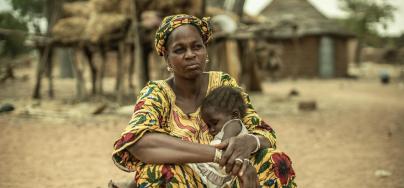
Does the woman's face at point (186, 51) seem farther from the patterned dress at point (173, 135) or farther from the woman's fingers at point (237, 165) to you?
the woman's fingers at point (237, 165)

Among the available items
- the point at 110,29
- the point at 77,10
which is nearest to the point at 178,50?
the point at 110,29

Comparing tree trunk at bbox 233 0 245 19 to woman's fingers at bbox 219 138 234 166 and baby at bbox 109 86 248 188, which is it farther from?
woman's fingers at bbox 219 138 234 166

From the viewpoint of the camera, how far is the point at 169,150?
2.21 m

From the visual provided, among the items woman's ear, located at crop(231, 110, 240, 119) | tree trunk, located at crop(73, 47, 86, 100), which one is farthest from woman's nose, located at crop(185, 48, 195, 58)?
tree trunk, located at crop(73, 47, 86, 100)

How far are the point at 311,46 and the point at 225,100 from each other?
2232cm

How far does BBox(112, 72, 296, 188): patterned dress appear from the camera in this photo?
224 cm

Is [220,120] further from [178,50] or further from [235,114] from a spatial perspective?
[178,50]

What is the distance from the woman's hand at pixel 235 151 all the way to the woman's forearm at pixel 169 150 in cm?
7

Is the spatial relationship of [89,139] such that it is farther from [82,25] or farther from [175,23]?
[82,25]

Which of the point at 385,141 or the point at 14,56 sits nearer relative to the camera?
the point at 385,141

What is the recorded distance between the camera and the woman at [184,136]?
2.22 metres

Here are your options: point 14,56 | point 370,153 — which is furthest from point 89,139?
point 14,56

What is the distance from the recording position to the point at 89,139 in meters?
6.70

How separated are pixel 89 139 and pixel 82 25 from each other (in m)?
5.99
